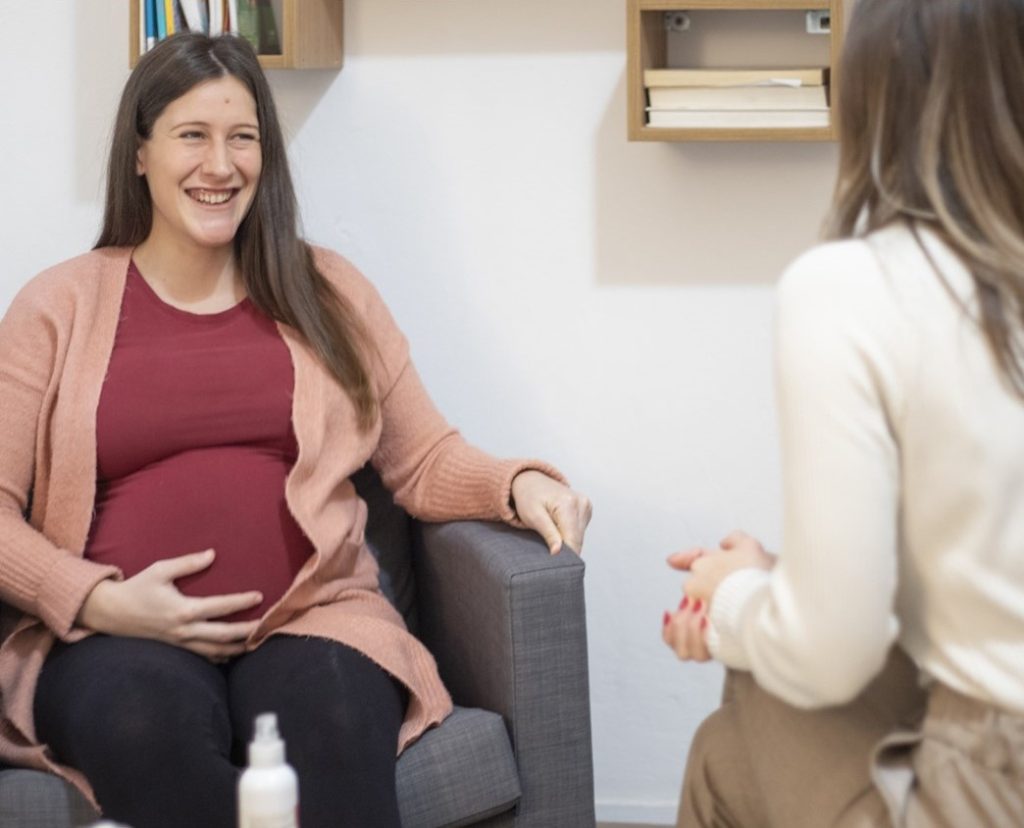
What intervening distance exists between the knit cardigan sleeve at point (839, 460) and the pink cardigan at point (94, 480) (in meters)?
0.94

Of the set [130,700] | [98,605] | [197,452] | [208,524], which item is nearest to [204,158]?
[197,452]

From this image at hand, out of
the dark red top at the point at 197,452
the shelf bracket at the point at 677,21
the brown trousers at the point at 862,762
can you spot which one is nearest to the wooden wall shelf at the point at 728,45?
the shelf bracket at the point at 677,21

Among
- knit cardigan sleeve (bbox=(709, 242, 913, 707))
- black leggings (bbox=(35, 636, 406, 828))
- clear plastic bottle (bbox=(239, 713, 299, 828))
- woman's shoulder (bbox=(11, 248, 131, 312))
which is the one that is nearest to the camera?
knit cardigan sleeve (bbox=(709, 242, 913, 707))

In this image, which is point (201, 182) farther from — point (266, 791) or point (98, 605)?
point (266, 791)

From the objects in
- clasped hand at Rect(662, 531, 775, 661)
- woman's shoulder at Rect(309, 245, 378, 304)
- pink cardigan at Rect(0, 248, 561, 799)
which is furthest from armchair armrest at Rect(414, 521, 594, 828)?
clasped hand at Rect(662, 531, 775, 661)

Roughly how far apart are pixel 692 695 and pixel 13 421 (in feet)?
4.28

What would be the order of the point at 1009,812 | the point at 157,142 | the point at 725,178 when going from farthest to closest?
the point at 725,178 < the point at 157,142 < the point at 1009,812

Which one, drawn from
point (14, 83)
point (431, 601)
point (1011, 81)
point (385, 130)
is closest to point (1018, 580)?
point (1011, 81)

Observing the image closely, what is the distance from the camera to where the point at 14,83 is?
9.36 feet

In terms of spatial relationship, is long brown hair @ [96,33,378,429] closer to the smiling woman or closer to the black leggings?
the smiling woman

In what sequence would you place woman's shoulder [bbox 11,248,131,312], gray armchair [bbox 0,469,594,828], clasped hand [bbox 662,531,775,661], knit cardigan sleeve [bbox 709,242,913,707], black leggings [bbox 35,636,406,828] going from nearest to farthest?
knit cardigan sleeve [bbox 709,242,913,707] → clasped hand [bbox 662,531,775,661] → black leggings [bbox 35,636,406,828] → gray armchair [bbox 0,469,594,828] → woman's shoulder [bbox 11,248,131,312]

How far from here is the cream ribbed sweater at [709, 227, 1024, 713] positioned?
126 cm

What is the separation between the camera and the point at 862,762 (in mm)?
1399

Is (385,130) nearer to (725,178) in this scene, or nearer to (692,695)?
(725,178)
